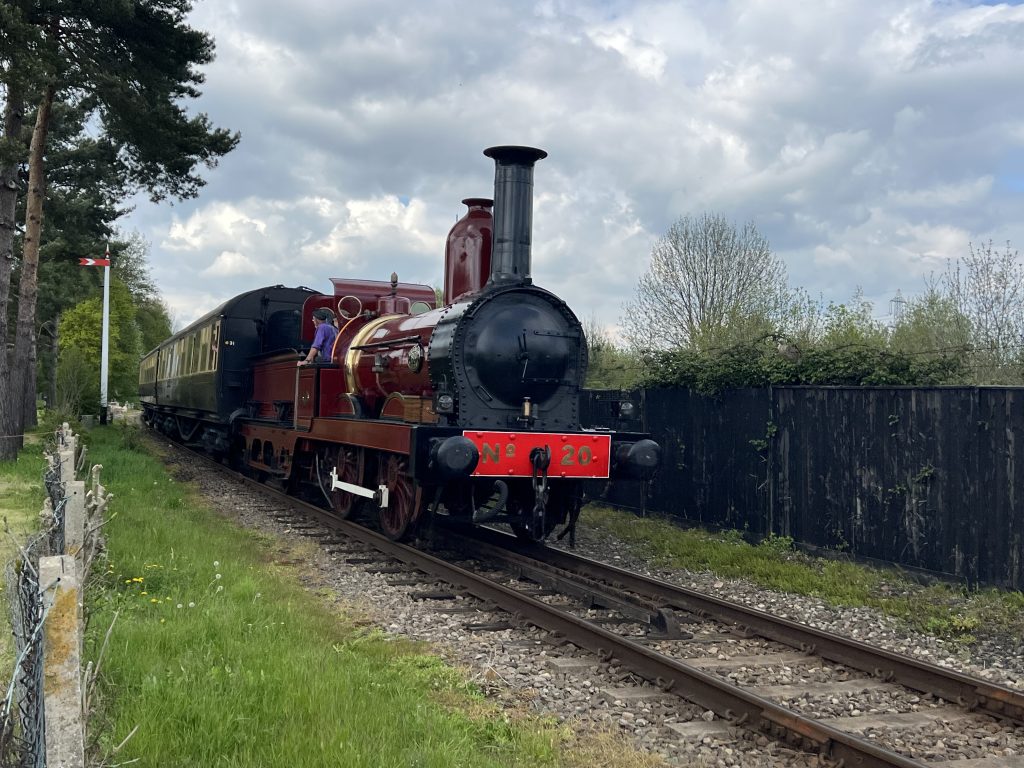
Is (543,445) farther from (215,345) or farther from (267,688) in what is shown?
(215,345)

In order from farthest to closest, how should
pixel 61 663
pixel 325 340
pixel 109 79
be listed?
pixel 109 79
pixel 325 340
pixel 61 663

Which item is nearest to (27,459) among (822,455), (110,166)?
(110,166)

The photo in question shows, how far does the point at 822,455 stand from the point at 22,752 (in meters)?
7.82

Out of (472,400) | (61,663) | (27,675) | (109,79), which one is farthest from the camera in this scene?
(109,79)

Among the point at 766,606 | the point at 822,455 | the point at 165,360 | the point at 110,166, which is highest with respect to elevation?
the point at 110,166

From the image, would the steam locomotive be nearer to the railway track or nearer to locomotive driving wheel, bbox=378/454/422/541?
locomotive driving wheel, bbox=378/454/422/541

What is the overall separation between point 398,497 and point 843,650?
192 inches

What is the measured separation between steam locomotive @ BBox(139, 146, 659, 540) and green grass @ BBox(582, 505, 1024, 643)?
4.27 feet

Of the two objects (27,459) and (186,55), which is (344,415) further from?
(27,459)

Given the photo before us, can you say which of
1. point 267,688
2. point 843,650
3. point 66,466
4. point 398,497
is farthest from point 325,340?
point 843,650

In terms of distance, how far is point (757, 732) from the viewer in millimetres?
4395

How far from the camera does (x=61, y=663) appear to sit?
8.41ft

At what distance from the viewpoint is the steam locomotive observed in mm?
8070

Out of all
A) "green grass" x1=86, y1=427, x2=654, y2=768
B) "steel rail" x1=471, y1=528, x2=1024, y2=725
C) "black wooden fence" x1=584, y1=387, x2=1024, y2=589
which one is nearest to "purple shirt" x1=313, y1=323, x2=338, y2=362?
"black wooden fence" x1=584, y1=387, x2=1024, y2=589
